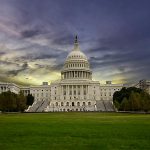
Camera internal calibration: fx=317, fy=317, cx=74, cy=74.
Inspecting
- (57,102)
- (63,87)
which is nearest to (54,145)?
(57,102)

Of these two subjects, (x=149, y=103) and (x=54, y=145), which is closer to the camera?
(x=54, y=145)

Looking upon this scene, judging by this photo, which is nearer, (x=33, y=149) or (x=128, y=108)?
(x=33, y=149)

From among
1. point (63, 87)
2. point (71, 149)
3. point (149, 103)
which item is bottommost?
point (71, 149)

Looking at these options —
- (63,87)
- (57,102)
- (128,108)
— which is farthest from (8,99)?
(63,87)

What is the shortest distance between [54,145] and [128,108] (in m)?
96.6

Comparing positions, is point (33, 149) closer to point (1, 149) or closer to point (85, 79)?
point (1, 149)

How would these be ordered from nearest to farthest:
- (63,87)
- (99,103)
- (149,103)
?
(149,103), (99,103), (63,87)

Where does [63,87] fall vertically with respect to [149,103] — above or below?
above

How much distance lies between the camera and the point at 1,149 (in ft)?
54.2

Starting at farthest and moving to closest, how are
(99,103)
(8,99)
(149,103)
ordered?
(99,103), (8,99), (149,103)

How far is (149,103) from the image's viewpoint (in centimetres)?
10194

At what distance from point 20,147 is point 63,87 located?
17590 centimetres

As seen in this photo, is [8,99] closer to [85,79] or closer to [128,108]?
[128,108]

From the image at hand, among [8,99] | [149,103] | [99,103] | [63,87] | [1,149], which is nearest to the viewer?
[1,149]
